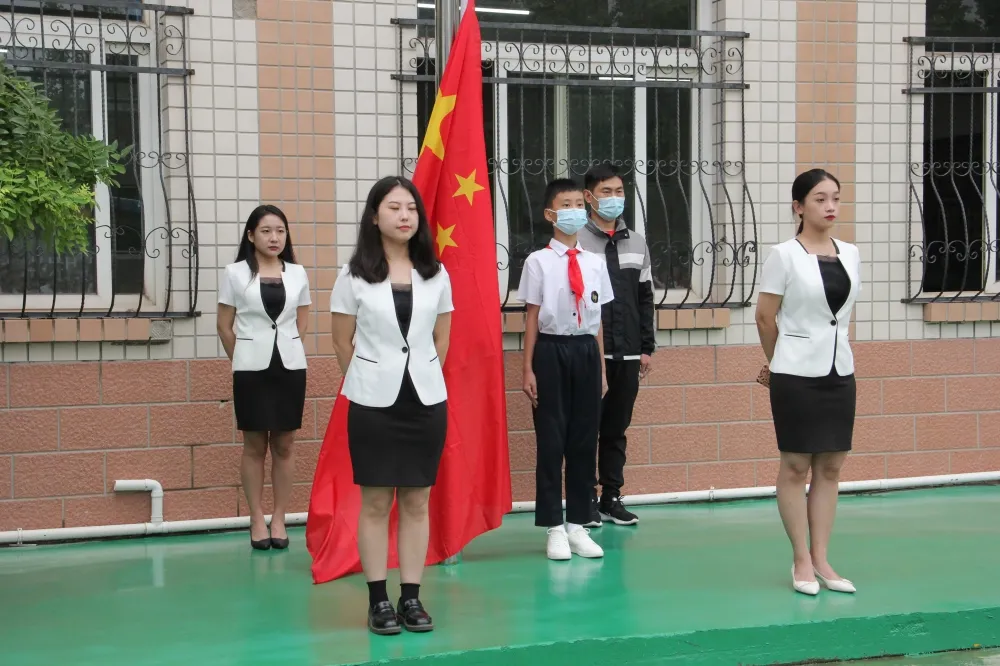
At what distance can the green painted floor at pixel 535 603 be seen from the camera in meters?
4.24

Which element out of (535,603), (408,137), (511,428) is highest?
(408,137)

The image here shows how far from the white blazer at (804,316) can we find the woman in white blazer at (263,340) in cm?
224

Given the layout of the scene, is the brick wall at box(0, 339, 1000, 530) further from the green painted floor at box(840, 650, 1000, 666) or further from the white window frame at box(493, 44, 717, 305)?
the green painted floor at box(840, 650, 1000, 666)

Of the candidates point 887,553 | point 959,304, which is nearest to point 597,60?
point 959,304

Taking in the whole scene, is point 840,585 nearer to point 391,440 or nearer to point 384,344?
point 391,440

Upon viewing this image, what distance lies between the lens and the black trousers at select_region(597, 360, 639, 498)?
616 cm

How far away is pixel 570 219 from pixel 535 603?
172cm

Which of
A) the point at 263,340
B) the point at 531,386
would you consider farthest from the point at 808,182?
the point at 263,340

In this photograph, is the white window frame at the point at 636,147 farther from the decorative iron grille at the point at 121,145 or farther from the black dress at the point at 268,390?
the decorative iron grille at the point at 121,145

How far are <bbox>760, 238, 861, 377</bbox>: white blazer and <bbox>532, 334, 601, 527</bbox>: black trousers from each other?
3.31 ft

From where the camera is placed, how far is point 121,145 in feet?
20.5

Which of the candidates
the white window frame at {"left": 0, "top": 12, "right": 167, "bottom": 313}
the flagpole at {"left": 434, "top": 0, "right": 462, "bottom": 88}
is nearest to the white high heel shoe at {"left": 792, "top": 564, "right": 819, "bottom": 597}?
the flagpole at {"left": 434, "top": 0, "right": 462, "bottom": 88}

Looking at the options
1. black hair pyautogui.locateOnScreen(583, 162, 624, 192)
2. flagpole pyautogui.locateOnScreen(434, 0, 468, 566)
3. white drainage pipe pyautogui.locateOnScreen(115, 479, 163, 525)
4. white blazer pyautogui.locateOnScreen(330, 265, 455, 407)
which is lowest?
white drainage pipe pyautogui.locateOnScreen(115, 479, 163, 525)

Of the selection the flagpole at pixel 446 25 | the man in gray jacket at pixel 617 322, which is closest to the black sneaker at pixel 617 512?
the man in gray jacket at pixel 617 322
